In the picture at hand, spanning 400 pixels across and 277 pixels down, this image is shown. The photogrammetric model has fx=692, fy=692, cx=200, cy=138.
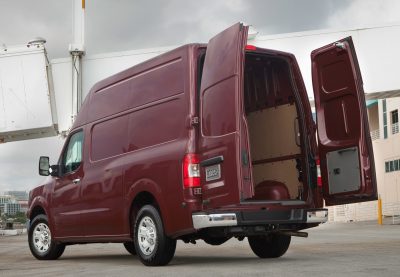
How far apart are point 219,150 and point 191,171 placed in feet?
1.53

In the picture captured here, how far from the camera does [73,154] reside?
35.3 feet

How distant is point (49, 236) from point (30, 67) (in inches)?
194

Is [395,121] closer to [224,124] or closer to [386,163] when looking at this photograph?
[386,163]

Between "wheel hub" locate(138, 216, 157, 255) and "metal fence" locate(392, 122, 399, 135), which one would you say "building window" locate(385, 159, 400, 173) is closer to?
"metal fence" locate(392, 122, 399, 135)

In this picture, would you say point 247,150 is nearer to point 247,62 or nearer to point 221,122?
point 221,122

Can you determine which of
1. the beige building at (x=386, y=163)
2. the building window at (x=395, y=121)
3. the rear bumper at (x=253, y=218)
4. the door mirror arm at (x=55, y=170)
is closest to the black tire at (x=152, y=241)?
the rear bumper at (x=253, y=218)

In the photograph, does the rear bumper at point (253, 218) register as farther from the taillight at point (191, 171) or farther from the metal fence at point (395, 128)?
the metal fence at point (395, 128)

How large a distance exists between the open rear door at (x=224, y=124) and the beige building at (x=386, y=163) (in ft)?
121

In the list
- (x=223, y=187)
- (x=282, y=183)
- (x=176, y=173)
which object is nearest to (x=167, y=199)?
(x=176, y=173)

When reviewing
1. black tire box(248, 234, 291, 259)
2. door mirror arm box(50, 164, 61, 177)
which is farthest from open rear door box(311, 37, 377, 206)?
door mirror arm box(50, 164, 61, 177)

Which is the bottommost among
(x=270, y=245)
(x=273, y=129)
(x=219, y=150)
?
(x=270, y=245)

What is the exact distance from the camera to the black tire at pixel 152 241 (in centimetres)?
845

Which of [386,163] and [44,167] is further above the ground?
[386,163]

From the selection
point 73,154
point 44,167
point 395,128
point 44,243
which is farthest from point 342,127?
point 395,128
